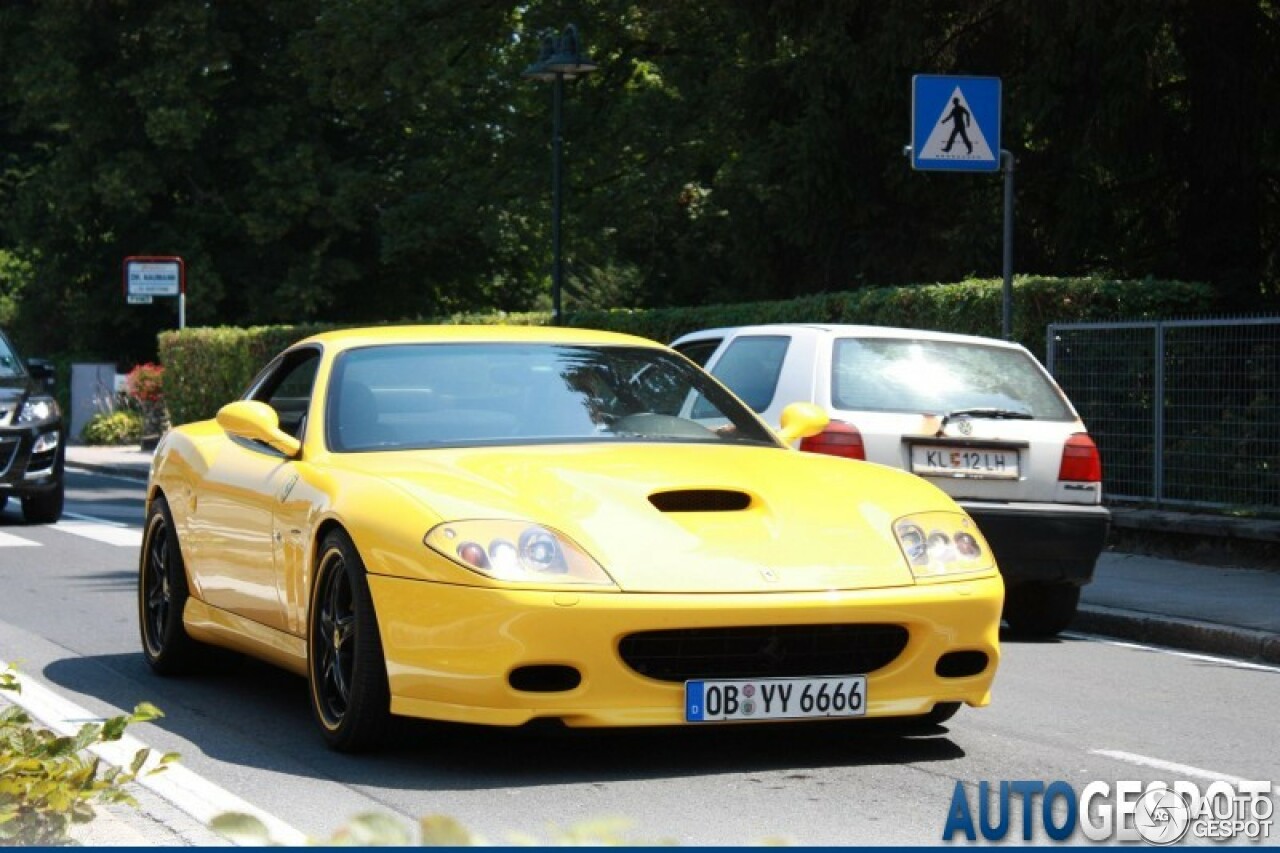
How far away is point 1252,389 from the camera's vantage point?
1533 centimetres

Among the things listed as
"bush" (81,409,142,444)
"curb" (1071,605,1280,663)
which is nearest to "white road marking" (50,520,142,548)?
"curb" (1071,605,1280,663)

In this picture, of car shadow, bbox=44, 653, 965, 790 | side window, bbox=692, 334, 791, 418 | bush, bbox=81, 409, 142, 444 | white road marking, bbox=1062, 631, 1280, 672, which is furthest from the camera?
bush, bbox=81, 409, 142, 444

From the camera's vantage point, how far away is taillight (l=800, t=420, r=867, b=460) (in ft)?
36.8

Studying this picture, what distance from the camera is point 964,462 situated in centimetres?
1142

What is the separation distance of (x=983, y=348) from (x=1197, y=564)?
3981 mm

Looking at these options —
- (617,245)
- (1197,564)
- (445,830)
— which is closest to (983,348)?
(1197,564)

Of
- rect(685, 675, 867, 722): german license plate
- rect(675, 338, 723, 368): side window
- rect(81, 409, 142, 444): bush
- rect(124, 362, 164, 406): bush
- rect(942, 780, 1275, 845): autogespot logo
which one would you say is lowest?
rect(81, 409, 142, 444): bush

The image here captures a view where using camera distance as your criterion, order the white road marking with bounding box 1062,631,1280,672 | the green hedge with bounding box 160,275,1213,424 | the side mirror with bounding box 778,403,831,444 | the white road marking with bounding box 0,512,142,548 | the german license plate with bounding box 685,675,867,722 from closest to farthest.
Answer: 1. the german license plate with bounding box 685,675,867,722
2. the side mirror with bounding box 778,403,831,444
3. the white road marking with bounding box 1062,631,1280,672
4. the green hedge with bounding box 160,275,1213,424
5. the white road marking with bounding box 0,512,142,548

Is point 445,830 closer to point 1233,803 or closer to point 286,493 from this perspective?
point 1233,803

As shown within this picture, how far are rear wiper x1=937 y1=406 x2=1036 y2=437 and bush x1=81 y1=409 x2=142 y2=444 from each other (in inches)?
1290

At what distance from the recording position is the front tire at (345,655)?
280 inches

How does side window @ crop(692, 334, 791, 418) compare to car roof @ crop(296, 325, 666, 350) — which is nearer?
car roof @ crop(296, 325, 666, 350)

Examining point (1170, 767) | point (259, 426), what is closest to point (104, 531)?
point (259, 426)

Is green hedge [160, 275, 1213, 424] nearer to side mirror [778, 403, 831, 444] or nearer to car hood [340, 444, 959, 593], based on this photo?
side mirror [778, 403, 831, 444]
